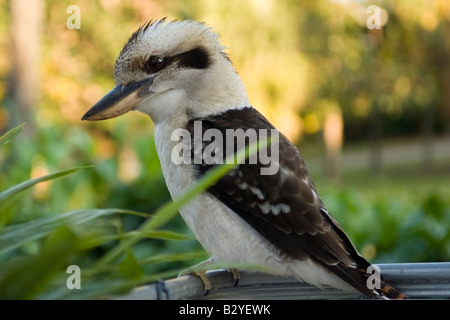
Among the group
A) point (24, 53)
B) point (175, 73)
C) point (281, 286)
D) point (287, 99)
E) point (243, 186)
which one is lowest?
point (281, 286)

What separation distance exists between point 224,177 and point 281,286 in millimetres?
401

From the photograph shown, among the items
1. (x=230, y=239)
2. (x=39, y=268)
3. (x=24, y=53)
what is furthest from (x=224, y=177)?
(x=24, y=53)

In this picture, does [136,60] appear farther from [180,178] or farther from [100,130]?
[100,130]

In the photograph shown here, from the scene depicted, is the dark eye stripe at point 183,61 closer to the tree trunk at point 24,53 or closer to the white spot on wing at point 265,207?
the white spot on wing at point 265,207

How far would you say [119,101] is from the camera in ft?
5.88

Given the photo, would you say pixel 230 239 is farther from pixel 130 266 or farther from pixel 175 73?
pixel 130 266

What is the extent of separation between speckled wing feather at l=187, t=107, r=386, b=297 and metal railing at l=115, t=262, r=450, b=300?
0.13 metres

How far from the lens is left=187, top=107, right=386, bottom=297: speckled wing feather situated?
1.83 m

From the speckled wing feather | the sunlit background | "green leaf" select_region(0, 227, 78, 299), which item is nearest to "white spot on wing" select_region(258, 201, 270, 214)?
the speckled wing feather

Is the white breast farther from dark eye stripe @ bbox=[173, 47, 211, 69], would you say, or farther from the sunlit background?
the sunlit background

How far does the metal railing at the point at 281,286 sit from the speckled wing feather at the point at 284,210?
0.42ft

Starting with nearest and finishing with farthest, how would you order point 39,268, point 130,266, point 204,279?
point 39,268 < point 130,266 < point 204,279

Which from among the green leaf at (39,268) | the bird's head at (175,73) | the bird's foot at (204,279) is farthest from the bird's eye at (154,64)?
the green leaf at (39,268)

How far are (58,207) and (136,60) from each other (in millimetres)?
2116
